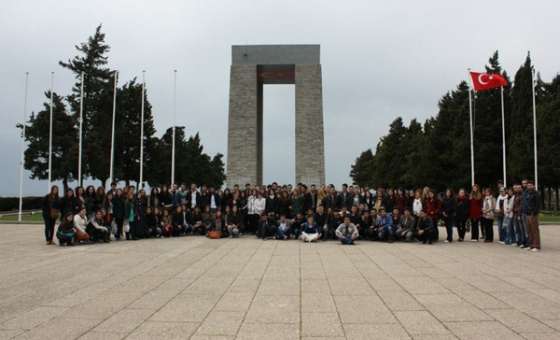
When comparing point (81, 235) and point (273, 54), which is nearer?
point (81, 235)

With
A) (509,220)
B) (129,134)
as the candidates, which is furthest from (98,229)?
(129,134)

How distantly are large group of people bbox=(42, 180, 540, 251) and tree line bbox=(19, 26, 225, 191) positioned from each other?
21831 millimetres

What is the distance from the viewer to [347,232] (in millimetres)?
12141

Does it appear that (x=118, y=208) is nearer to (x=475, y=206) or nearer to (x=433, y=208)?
(x=433, y=208)

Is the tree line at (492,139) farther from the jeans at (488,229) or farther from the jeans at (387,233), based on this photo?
the jeans at (387,233)

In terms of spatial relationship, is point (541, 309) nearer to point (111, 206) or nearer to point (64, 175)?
point (111, 206)

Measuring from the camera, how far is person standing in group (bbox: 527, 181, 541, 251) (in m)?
10.7

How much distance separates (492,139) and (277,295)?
34818 mm

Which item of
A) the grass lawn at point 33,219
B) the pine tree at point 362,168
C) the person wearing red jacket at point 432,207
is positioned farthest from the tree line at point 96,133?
the pine tree at point 362,168

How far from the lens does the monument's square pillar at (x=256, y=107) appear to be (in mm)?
26938

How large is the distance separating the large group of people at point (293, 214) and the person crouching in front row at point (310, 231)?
0.03 metres

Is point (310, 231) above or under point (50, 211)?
under

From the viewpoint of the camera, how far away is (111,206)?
1288 centimetres

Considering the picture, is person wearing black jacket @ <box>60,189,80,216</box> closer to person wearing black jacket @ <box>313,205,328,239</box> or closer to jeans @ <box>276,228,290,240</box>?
jeans @ <box>276,228,290,240</box>
